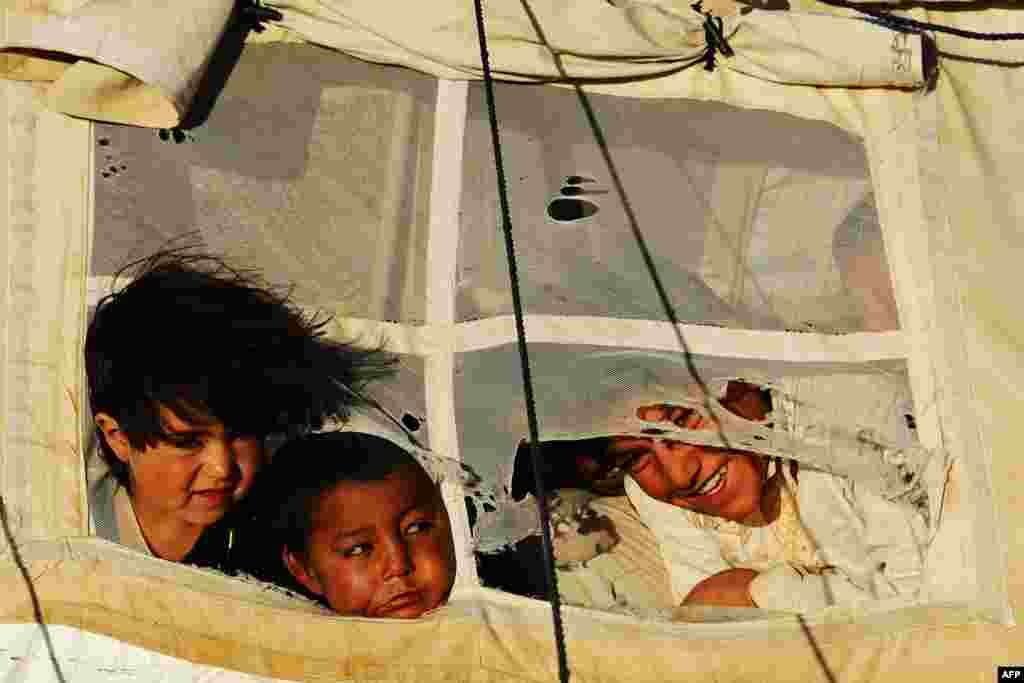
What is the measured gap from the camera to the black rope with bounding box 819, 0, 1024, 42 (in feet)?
9.99

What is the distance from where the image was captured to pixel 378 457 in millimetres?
2760

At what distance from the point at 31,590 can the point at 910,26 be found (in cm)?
158

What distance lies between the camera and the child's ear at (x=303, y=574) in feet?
8.90

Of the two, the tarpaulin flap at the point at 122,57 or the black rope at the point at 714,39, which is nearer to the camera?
the tarpaulin flap at the point at 122,57

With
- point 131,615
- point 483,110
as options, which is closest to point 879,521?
point 483,110

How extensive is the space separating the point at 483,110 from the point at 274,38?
341mm

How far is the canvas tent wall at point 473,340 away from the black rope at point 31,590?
10 millimetres

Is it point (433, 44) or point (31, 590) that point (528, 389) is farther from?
point (31, 590)

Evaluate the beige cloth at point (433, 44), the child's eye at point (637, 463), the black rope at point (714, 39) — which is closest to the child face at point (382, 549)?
the child's eye at point (637, 463)

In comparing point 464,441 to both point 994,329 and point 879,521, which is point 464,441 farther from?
point 994,329

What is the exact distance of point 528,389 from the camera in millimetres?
2613

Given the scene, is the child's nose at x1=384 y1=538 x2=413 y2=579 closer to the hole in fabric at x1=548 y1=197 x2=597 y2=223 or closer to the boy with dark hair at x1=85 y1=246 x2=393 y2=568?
the boy with dark hair at x1=85 y1=246 x2=393 y2=568

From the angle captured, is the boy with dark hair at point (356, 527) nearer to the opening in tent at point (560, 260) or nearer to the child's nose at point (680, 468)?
the opening in tent at point (560, 260)

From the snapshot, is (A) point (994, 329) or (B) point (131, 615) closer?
(B) point (131, 615)
